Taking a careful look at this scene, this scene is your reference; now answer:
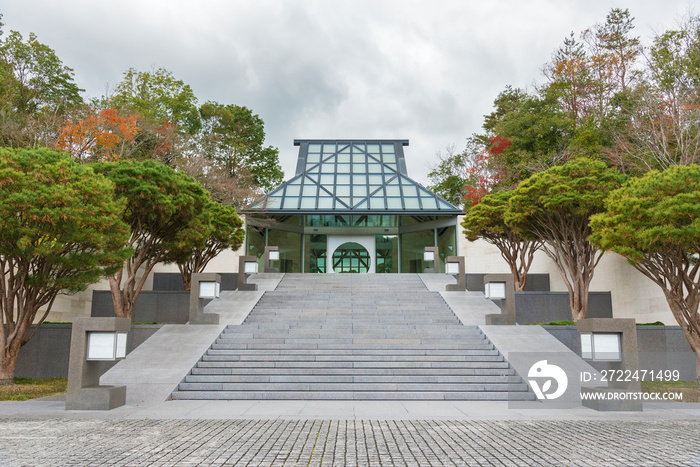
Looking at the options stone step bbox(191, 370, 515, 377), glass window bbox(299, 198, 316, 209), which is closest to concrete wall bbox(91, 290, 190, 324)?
stone step bbox(191, 370, 515, 377)

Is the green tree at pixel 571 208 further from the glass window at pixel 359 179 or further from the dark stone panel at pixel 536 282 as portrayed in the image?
the glass window at pixel 359 179

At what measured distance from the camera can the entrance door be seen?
28.2 metres

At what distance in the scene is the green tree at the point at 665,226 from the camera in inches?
341

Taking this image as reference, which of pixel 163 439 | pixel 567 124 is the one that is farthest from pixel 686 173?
pixel 567 124

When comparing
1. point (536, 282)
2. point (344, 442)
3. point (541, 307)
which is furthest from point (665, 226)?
point (536, 282)

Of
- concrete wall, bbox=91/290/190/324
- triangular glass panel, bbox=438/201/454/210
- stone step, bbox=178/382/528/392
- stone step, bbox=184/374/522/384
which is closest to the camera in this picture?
stone step, bbox=178/382/528/392

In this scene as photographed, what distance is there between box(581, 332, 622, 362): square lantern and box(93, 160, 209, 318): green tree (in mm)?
9529

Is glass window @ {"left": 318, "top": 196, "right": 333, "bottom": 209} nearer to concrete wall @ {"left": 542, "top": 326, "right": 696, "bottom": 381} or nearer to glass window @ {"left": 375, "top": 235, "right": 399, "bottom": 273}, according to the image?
glass window @ {"left": 375, "top": 235, "right": 399, "bottom": 273}

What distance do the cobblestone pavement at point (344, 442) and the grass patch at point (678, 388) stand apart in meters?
3.21

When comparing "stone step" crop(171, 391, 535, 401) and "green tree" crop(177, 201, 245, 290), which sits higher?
"green tree" crop(177, 201, 245, 290)

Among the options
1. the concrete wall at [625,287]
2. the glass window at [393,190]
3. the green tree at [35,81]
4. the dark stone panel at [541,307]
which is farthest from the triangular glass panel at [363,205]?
the green tree at [35,81]

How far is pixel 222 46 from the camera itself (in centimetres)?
2378

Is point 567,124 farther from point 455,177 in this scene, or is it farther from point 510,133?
point 455,177

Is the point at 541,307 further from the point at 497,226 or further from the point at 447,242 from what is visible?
the point at 447,242
